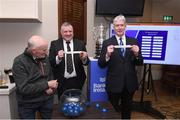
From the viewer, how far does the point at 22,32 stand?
10.3 ft

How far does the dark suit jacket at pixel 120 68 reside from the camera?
8.52ft

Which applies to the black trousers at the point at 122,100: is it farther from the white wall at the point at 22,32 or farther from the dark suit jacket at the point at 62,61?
the white wall at the point at 22,32

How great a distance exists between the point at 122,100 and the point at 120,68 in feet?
1.49

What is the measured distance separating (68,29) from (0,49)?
970 millimetres

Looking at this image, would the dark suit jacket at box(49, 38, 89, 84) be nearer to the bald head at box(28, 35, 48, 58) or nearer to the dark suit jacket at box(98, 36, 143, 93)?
the dark suit jacket at box(98, 36, 143, 93)

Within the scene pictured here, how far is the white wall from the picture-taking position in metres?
3.11

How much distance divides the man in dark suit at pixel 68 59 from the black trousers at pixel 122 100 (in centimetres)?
45

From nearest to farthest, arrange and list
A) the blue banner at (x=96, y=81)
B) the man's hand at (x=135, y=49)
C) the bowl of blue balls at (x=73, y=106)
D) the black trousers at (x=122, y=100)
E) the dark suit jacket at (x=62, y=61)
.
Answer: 1. the bowl of blue balls at (x=73, y=106)
2. the man's hand at (x=135, y=49)
3. the black trousers at (x=122, y=100)
4. the dark suit jacket at (x=62, y=61)
5. the blue banner at (x=96, y=81)

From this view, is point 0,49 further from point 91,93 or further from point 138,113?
point 138,113

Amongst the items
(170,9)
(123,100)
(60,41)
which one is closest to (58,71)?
(60,41)

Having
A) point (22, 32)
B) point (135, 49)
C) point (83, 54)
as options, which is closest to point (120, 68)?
point (135, 49)

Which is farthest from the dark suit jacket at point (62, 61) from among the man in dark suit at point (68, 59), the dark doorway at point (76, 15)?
the dark doorway at point (76, 15)

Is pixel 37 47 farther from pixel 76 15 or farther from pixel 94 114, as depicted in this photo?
pixel 76 15

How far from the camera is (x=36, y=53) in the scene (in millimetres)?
2145
